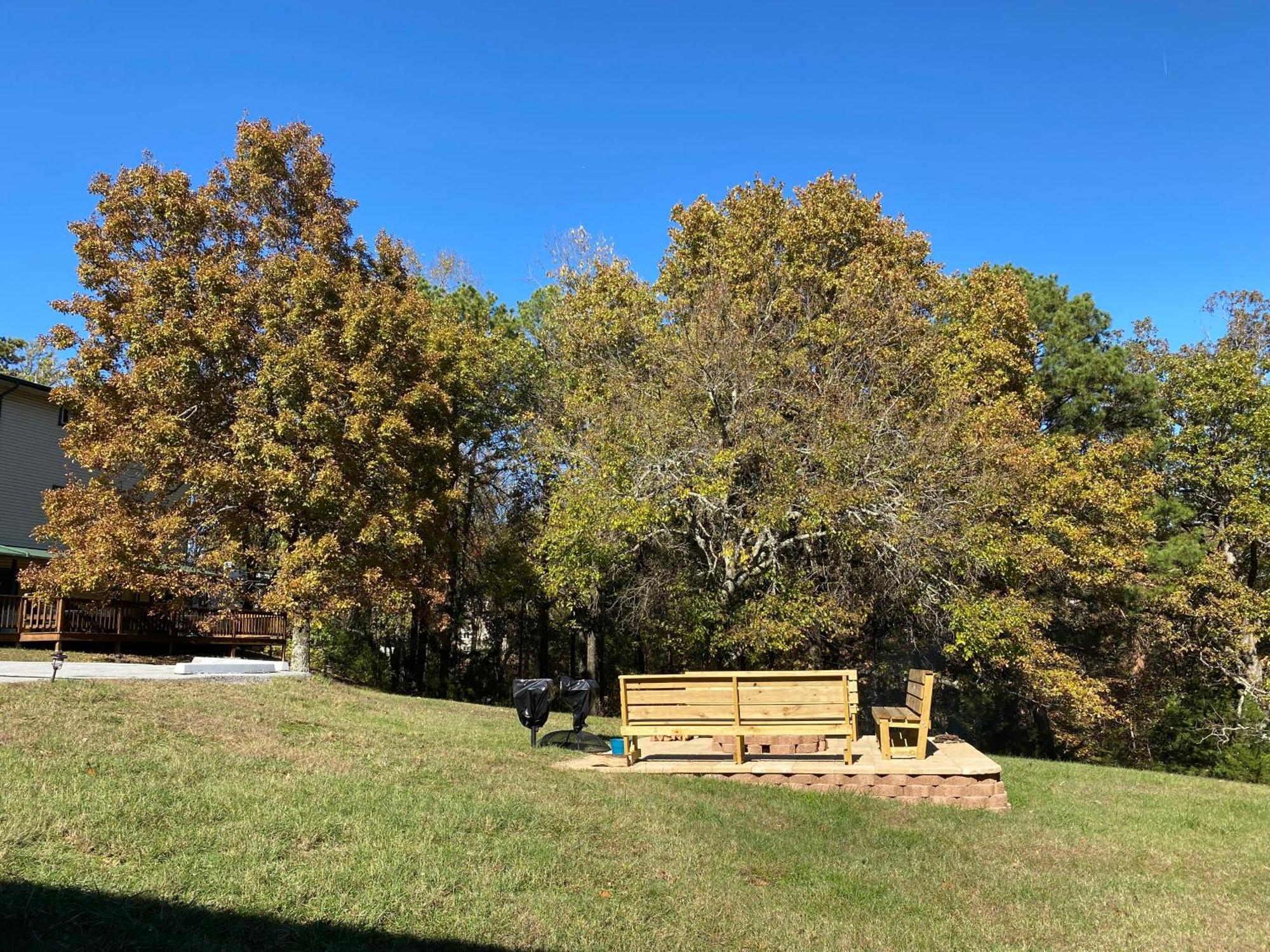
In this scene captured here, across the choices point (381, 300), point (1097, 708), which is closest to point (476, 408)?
point (381, 300)

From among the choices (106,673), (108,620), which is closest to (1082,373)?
(106,673)

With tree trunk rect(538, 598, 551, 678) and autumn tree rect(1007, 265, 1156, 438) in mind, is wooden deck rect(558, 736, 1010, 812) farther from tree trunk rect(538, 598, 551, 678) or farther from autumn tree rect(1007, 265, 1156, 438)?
tree trunk rect(538, 598, 551, 678)

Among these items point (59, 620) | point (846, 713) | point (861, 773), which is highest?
point (59, 620)

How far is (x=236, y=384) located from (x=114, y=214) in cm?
456

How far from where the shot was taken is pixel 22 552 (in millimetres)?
20578

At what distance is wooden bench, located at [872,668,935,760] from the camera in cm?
878

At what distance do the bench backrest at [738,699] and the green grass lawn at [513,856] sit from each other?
2.21ft

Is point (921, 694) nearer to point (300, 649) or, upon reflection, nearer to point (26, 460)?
point (300, 649)

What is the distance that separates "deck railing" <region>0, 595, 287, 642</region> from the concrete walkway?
311 centimetres

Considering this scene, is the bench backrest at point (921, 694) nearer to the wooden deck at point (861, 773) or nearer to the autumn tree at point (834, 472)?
the wooden deck at point (861, 773)

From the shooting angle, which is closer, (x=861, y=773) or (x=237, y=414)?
(x=861, y=773)

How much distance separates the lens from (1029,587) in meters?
17.2

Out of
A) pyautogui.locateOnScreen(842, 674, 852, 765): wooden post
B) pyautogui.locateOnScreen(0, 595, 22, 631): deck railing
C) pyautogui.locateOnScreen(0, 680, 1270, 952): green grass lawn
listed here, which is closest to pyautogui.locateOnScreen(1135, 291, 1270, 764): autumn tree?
pyautogui.locateOnScreen(0, 680, 1270, 952): green grass lawn

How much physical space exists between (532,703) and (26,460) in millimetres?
19542
